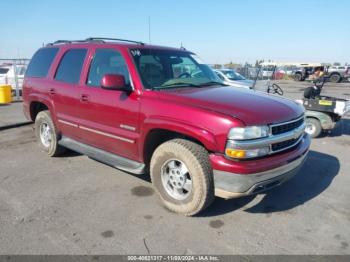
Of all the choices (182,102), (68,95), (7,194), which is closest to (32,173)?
(7,194)

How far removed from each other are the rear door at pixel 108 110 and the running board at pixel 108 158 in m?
0.07

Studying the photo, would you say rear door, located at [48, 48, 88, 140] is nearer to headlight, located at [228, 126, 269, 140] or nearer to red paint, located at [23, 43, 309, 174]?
red paint, located at [23, 43, 309, 174]

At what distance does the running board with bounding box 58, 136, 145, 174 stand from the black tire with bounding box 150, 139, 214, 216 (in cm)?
34

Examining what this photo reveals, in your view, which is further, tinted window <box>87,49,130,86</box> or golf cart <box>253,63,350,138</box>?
golf cart <box>253,63,350,138</box>

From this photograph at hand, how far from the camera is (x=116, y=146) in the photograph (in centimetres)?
430

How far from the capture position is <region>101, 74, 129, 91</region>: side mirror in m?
3.77

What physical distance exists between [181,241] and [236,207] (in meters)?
1.05

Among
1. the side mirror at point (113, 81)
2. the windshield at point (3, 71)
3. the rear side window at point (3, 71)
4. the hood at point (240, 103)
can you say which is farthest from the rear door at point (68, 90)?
the windshield at point (3, 71)

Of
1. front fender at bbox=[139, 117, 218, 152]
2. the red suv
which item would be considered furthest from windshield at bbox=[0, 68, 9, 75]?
front fender at bbox=[139, 117, 218, 152]

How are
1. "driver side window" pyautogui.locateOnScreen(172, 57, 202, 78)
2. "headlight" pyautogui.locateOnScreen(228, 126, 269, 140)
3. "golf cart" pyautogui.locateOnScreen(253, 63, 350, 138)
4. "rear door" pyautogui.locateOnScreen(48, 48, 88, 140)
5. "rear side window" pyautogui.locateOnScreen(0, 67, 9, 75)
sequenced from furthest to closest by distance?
"rear side window" pyautogui.locateOnScreen(0, 67, 9, 75) < "golf cart" pyautogui.locateOnScreen(253, 63, 350, 138) < "rear door" pyautogui.locateOnScreen(48, 48, 88, 140) < "driver side window" pyautogui.locateOnScreen(172, 57, 202, 78) < "headlight" pyautogui.locateOnScreen(228, 126, 269, 140)

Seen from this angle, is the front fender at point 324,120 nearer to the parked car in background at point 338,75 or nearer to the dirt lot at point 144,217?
the dirt lot at point 144,217

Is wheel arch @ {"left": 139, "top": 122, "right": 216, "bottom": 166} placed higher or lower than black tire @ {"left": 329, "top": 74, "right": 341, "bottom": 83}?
higher

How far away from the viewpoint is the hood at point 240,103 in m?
3.26

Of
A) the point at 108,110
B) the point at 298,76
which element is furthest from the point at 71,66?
the point at 298,76
